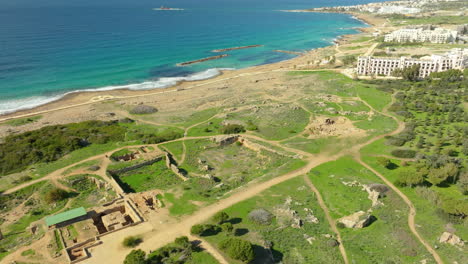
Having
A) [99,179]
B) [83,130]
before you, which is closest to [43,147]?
[83,130]

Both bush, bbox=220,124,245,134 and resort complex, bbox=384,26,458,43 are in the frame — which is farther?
resort complex, bbox=384,26,458,43

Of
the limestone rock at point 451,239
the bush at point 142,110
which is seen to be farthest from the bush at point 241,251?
the bush at point 142,110

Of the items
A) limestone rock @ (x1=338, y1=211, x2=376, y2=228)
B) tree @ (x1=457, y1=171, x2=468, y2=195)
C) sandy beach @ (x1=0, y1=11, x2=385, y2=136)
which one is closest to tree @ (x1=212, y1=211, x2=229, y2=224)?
limestone rock @ (x1=338, y1=211, x2=376, y2=228)

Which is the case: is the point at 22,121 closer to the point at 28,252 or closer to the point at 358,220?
the point at 28,252

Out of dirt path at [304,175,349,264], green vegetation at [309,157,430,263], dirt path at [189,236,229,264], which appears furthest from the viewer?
dirt path at [304,175,349,264]

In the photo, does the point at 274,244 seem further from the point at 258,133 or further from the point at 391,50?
the point at 391,50

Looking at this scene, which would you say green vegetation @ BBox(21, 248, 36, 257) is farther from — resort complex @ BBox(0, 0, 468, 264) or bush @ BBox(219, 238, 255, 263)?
bush @ BBox(219, 238, 255, 263)
